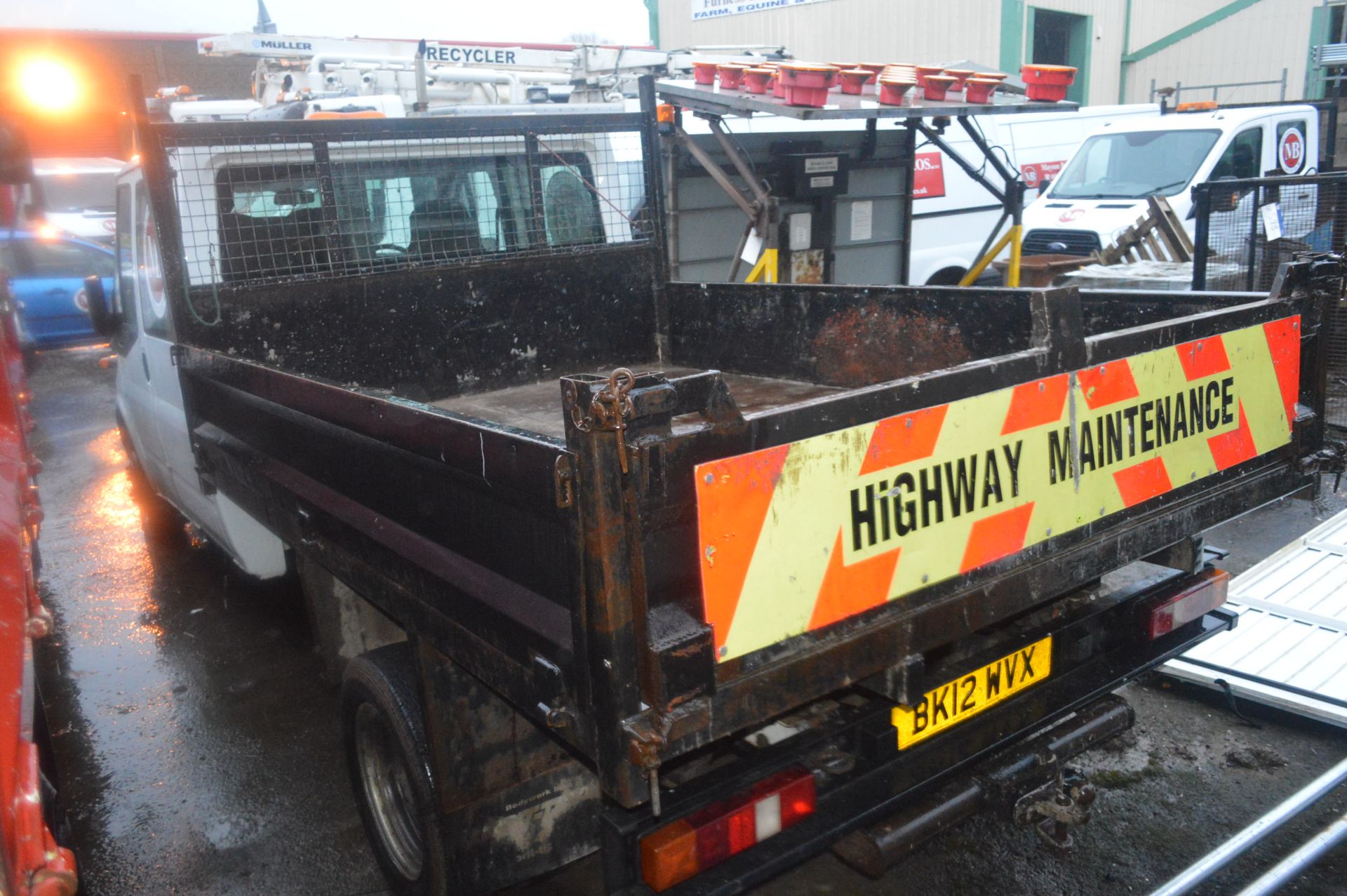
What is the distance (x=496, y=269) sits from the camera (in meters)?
4.34

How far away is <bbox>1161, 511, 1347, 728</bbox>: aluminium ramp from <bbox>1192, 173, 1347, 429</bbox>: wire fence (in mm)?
2233

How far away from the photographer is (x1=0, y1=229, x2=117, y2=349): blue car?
1172cm

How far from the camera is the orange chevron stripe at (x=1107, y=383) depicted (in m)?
2.32

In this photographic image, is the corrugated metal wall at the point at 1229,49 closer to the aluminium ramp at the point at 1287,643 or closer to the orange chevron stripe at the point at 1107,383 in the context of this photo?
the aluminium ramp at the point at 1287,643

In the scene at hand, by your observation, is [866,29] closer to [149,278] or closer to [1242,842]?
[149,278]

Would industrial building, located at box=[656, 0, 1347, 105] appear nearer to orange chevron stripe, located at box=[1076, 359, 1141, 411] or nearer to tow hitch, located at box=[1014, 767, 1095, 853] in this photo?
orange chevron stripe, located at box=[1076, 359, 1141, 411]

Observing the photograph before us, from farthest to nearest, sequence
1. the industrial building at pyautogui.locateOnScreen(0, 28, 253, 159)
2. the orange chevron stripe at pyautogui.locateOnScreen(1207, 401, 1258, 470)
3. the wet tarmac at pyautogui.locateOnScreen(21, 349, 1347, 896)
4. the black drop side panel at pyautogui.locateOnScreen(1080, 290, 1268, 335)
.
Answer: the industrial building at pyautogui.locateOnScreen(0, 28, 253, 159) < the wet tarmac at pyautogui.locateOnScreen(21, 349, 1347, 896) < the black drop side panel at pyautogui.locateOnScreen(1080, 290, 1268, 335) < the orange chevron stripe at pyautogui.locateOnScreen(1207, 401, 1258, 470)

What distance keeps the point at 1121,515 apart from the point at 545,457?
1.52 meters

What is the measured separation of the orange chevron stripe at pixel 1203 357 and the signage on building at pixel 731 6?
69.6 feet

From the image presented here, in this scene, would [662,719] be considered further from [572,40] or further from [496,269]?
[572,40]

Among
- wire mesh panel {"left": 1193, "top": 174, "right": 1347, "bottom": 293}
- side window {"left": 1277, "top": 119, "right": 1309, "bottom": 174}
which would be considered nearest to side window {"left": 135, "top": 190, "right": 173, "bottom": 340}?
wire mesh panel {"left": 1193, "top": 174, "right": 1347, "bottom": 293}

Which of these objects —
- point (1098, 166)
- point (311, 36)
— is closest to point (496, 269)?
point (311, 36)

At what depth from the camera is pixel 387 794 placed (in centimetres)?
290

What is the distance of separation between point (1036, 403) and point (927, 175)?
830 cm
